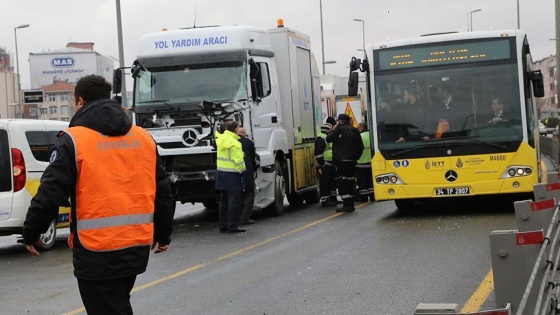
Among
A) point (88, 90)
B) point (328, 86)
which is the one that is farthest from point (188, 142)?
point (328, 86)

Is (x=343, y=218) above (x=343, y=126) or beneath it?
beneath

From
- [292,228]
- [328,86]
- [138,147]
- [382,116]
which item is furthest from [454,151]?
[328,86]

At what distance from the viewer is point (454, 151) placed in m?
15.4

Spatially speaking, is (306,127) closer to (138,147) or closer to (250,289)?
(250,289)

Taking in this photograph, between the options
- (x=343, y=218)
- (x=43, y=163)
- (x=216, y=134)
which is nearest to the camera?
(x=43, y=163)

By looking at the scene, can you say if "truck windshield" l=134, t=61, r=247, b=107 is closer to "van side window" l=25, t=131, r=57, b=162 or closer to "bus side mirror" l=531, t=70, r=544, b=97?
"van side window" l=25, t=131, r=57, b=162

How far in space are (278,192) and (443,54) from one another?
3.95 metres

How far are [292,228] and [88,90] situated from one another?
1013 centimetres

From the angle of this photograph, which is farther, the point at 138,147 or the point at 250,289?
the point at 250,289

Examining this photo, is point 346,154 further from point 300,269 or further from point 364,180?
point 300,269

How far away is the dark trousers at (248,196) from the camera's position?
1564 cm

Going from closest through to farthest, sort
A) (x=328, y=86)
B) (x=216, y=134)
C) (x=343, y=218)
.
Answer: (x=216, y=134) → (x=343, y=218) → (x=328, y=86)

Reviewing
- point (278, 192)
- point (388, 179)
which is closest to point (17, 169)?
point (278, 192)

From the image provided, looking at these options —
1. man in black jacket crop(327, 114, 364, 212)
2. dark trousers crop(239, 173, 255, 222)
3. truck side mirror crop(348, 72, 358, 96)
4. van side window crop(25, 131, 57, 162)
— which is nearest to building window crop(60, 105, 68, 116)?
man in black jacket crop(327, 114, 364, 212)
